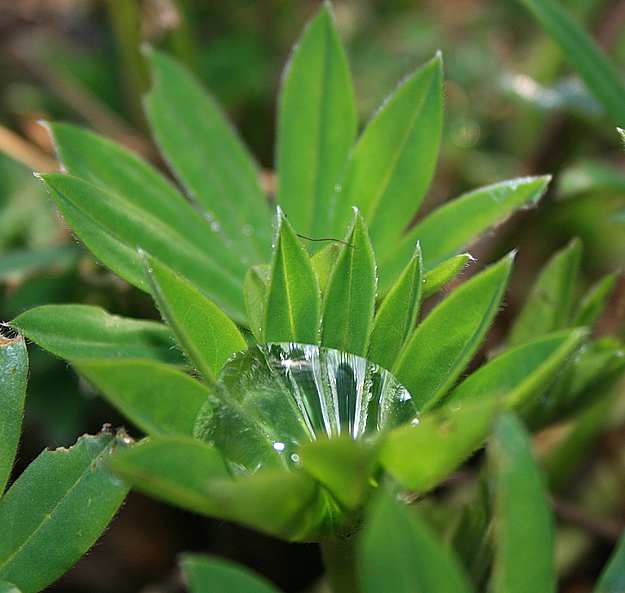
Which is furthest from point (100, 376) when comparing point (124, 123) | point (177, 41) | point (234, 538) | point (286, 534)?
point (124, 123)

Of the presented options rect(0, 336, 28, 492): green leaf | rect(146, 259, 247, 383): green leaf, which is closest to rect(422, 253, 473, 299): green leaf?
rect(146, 259, 247, 383): green leaf

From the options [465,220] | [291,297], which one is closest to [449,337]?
[291,297]

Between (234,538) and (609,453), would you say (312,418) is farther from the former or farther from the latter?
(609,453)

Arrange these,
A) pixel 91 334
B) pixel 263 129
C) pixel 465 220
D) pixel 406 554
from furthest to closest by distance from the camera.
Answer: pixel 263 129, pixel 465 220, pixel 91 334, pixel 406 554

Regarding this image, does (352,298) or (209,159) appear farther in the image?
(209,159)

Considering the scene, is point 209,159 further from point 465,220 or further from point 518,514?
point 518,514

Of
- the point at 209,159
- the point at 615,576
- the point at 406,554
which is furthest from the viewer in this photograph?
the point at 209,159

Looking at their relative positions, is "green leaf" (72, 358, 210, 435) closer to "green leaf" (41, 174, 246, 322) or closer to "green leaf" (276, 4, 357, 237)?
"green leaf" (41, 174, 246, 322)
